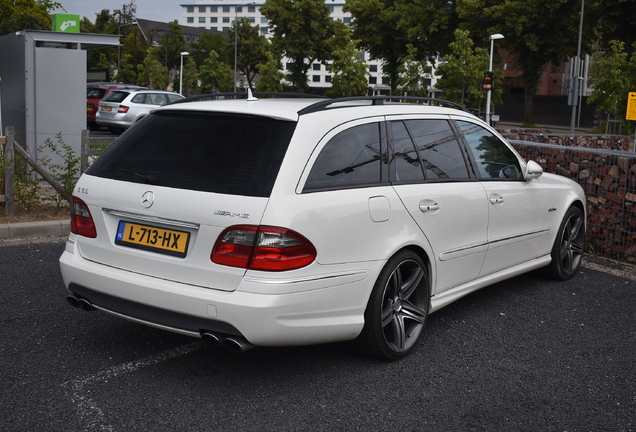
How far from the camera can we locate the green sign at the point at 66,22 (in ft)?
46.5

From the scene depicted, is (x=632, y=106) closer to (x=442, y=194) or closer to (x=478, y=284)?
→ (x=478, y=284)

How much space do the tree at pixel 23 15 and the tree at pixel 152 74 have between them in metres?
16.1

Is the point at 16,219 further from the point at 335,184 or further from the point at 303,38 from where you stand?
the point at 303,38

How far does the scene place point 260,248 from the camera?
11.5 ft

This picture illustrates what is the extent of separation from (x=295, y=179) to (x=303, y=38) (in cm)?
6606

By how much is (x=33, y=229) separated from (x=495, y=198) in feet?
17.4

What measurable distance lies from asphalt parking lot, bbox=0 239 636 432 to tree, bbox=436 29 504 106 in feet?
130

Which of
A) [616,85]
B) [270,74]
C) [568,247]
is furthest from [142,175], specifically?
[270,74]

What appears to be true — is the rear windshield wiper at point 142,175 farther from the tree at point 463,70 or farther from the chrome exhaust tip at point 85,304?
the tree at point 463,70

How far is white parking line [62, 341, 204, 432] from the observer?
11.0ft

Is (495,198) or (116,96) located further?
(116,96)

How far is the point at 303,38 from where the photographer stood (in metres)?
67.4

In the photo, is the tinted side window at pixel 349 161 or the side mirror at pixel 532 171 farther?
the side mirror at pixel 532 171

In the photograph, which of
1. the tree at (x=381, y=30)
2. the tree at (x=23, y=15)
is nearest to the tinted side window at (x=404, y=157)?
the tree at (x=23, y=15)
